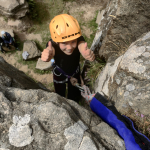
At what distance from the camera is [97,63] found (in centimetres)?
455

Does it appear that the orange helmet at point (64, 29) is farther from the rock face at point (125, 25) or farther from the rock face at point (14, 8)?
the rock face at point (14, 8)

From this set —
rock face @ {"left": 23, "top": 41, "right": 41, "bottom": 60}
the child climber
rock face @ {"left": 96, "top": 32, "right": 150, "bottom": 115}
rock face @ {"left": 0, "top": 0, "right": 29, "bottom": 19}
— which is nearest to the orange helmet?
the child climber

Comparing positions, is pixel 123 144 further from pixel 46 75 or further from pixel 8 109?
pixel 46 75

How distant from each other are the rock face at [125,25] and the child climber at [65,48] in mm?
1055

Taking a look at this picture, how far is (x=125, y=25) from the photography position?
3.31 m

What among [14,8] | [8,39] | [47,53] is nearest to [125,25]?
[47,53]

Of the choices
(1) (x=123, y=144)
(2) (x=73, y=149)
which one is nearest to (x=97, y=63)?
(1) (x=123, y=144)

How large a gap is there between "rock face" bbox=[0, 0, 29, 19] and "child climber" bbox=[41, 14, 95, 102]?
4323 mm

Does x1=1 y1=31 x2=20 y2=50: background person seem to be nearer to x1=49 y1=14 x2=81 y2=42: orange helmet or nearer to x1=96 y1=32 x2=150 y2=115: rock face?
x1=49 y1=14 x2=81 y2=42: orange helmet

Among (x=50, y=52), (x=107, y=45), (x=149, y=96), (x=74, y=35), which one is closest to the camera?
(x=149, y=96)

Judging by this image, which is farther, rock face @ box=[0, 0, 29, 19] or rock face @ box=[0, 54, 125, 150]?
rock face @ box=[0, 0, 29, 19]

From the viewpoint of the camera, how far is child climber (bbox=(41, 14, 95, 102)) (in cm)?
252

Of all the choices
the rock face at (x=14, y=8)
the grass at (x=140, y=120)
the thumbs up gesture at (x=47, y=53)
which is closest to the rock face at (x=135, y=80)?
the grass at (x=140, y=120)

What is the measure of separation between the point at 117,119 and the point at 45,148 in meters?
1.15
